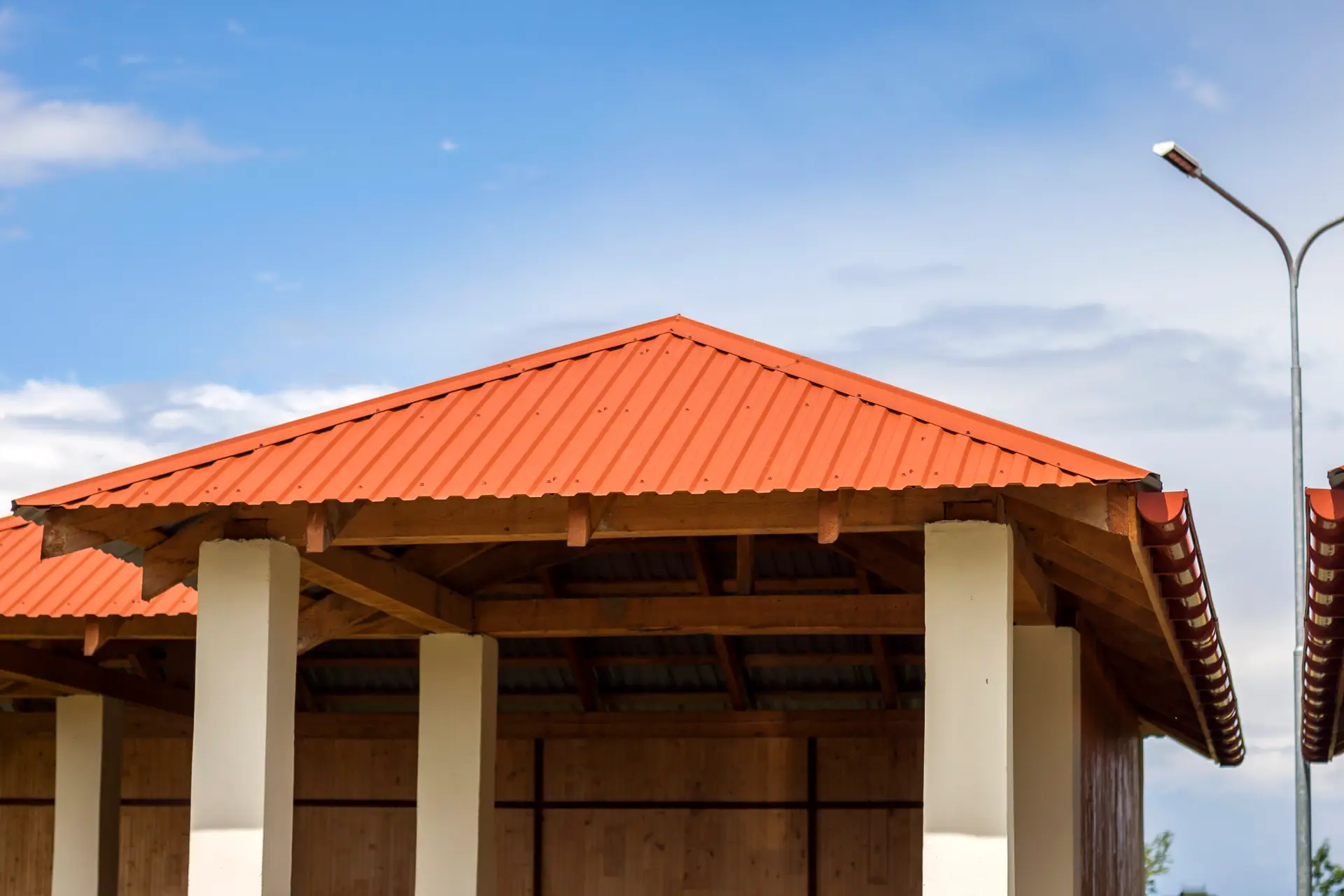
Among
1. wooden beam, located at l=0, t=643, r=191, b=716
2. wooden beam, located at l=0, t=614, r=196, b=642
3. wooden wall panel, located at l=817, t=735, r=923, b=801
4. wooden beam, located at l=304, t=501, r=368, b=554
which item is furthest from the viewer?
wooden wall panel, located at l=817, t=735, r=923, b=801

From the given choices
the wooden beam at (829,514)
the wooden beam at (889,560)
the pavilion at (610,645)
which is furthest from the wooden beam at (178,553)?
the wooden beam at (889,560)

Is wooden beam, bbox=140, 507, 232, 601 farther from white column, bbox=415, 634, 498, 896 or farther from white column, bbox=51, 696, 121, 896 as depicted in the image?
white column, bbox=51, 696, 121, 896

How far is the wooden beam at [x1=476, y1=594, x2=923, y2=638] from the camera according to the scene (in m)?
12.2

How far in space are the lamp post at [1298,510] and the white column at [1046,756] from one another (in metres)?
2.62

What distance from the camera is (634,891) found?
17141 mm

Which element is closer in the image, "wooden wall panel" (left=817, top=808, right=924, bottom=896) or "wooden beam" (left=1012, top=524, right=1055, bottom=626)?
"wooden beam" (left=1012, top=524, right=1055, bottom=626)

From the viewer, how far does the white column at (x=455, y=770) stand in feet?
41.7

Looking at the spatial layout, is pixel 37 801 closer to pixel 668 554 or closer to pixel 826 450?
pixel 668 554

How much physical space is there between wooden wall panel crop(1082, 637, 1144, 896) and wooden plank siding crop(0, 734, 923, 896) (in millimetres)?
1829

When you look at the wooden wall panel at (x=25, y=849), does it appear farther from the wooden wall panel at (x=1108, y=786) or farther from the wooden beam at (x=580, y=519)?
the wooden beam at (x=580, y=519)

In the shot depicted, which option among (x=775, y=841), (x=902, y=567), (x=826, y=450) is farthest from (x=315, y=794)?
(x=826, y=450)

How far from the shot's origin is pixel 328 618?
39.0 feet

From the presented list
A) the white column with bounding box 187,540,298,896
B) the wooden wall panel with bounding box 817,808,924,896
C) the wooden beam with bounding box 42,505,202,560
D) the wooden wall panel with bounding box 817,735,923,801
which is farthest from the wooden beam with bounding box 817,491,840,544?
the wooden wall panel with bounding box 817,808,924,896

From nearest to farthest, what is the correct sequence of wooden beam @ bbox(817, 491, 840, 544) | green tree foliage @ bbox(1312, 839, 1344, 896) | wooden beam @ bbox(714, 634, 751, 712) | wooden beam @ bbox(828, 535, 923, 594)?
wooden beam @ bbox(817, 491, 840, 544)
wooden beam @ bbox(828, 535, 923, 594)
wooden beam @ bbox(714, 634, 751, 712)
green tree foliage @ bbox(1312, 839, 1344, 896)
